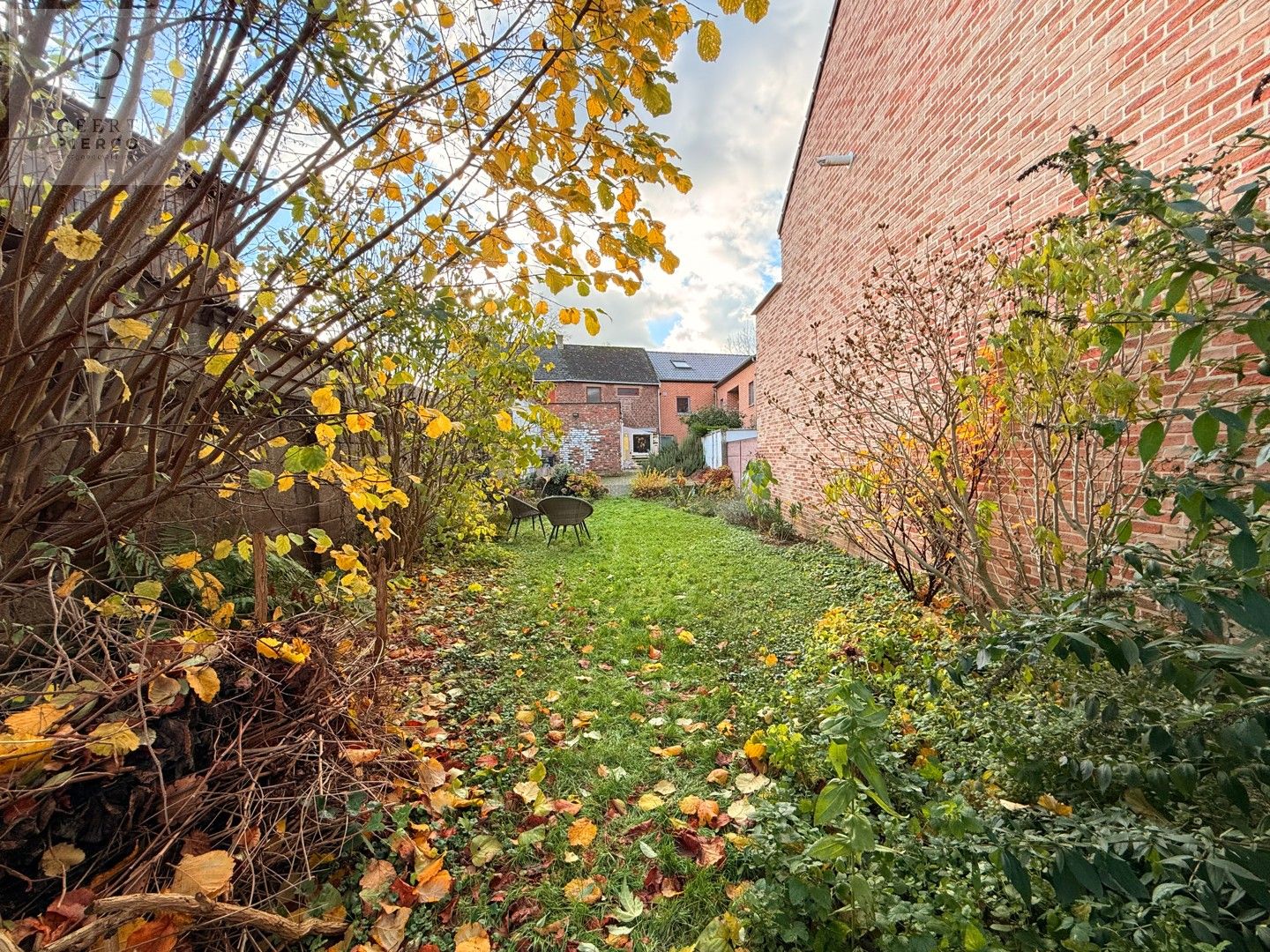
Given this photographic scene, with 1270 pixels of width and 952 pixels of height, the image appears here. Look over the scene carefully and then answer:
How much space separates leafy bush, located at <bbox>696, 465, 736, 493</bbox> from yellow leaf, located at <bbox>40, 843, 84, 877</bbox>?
13.0 meters

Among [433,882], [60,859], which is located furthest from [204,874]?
[433,882]

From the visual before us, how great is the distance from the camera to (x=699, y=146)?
11.2ft

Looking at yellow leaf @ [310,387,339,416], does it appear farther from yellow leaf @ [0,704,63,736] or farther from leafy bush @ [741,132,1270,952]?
leafy bush @ [741,132,1270,952]

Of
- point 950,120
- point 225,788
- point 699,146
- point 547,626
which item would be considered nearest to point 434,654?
point 547,626

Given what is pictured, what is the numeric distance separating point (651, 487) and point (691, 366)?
755 inches

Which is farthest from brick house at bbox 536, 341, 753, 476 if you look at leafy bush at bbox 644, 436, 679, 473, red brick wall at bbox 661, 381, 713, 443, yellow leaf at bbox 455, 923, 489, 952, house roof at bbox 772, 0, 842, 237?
yellow leaf at bbox 455, 923, 489, 952

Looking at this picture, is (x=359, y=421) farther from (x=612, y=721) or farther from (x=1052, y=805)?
(x=1052, y=805)

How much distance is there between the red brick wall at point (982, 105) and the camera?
261 centimetres

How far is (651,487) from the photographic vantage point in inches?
647

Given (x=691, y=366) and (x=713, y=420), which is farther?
(x=691, y=366)

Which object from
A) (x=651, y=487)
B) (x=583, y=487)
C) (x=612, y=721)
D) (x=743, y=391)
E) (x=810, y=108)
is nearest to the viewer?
(x=612, y=721)

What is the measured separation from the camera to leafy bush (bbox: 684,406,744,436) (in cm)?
2128

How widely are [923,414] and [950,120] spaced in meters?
3.13

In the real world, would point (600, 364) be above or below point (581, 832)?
above
